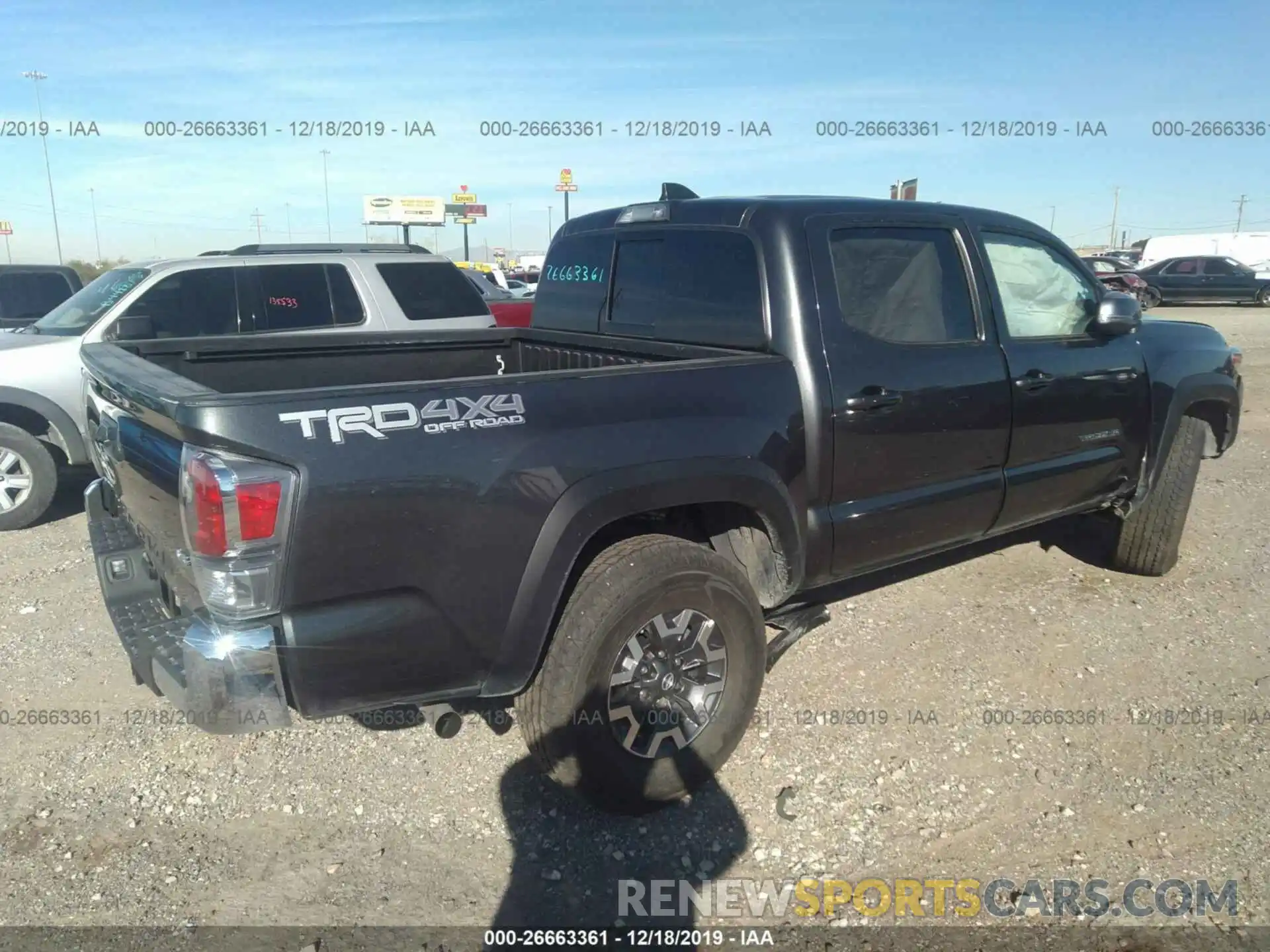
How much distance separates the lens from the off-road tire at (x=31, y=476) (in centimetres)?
601

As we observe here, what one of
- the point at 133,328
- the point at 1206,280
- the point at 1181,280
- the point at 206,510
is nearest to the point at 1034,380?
the point at 206,510

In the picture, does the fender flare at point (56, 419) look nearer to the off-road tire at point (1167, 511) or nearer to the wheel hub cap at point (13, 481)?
the wheel hub cap at point (13, 481)

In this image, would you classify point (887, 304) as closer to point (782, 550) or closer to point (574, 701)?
point (782, 550)

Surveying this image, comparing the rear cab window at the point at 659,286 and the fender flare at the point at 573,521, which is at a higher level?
the rear cab window at the point at 659,286

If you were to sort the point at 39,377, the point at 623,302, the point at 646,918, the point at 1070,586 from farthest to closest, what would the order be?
the point at 39,377 < the point at 1070,586 < the point at 623,302 < the point at 646,918

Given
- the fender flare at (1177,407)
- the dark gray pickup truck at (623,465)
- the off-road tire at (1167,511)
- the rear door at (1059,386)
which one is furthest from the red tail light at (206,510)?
the off-road tire at (1167,511)

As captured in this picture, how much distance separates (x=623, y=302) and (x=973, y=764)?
2380 mm

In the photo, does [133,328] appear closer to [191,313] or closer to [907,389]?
[191,313]

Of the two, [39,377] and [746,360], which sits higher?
[746,360]

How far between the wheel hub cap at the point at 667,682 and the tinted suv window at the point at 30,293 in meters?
8.12

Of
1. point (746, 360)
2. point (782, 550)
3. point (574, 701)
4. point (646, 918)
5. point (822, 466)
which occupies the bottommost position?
point (646, 918)

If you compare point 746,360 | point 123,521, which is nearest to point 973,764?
point 746,360

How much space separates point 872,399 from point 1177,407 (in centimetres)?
238

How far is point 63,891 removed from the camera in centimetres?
270
